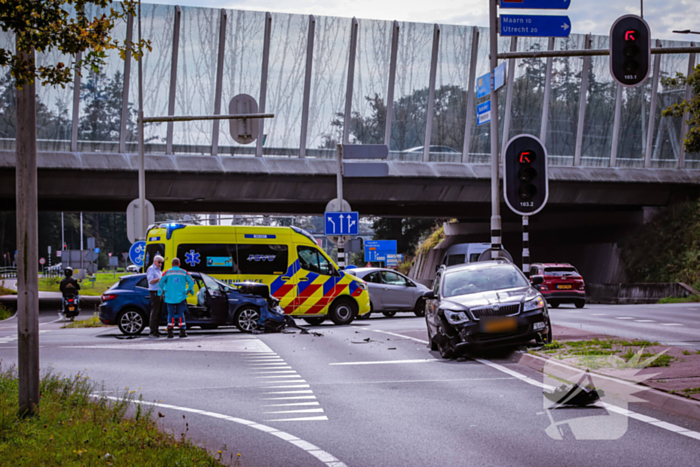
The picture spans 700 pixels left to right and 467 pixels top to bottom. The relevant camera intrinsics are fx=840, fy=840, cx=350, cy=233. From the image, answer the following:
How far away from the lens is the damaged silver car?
1251cm

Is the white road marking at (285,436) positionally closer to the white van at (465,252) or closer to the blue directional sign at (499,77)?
the blue directional sign at (499,77)

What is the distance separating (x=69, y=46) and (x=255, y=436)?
12.2ft

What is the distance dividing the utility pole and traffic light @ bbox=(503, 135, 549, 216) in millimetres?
9092

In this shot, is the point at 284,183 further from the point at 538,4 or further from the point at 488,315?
the point at 488,315

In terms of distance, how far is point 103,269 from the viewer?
13000cm

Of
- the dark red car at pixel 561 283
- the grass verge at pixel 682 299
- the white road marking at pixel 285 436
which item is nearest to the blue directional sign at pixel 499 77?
the white road marking at pixel 285 436

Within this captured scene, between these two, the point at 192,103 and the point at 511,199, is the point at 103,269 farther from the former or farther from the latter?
the point at 511,199

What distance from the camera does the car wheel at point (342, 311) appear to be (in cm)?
2219

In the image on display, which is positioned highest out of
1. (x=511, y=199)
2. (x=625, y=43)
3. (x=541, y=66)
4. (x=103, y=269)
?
(x=541, y=66)

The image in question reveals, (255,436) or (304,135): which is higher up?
(304,135)

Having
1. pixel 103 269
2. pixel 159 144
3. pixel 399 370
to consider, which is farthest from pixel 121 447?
pixel 103 269

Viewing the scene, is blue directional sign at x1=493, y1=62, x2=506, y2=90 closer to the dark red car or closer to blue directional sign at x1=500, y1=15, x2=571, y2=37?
blue directional sign at x1=500, y1=15, x2=571, y2=37

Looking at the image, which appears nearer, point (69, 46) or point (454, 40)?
point (69, 46)

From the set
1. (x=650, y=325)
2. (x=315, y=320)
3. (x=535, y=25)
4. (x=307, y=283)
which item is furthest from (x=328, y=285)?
(x=535, y=25)
